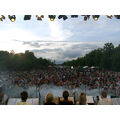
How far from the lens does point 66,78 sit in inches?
391

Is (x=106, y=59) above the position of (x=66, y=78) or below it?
above

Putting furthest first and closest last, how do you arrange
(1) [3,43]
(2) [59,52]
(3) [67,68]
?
(3) [67,68]
(2) [59,52]
(1) [3,43]

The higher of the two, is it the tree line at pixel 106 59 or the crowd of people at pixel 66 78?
the tree line at pixel 106 59

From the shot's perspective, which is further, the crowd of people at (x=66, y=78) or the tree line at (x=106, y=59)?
the tree line at (x=106, y=59)

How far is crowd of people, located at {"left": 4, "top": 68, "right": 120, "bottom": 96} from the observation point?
904 centimetres

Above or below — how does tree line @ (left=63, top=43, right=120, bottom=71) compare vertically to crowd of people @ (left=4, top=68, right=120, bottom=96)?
above

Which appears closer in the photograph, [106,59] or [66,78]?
[66,78]

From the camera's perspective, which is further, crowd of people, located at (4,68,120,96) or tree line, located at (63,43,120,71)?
tree line, located at (63,43,120,71)

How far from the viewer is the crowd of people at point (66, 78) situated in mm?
9039
